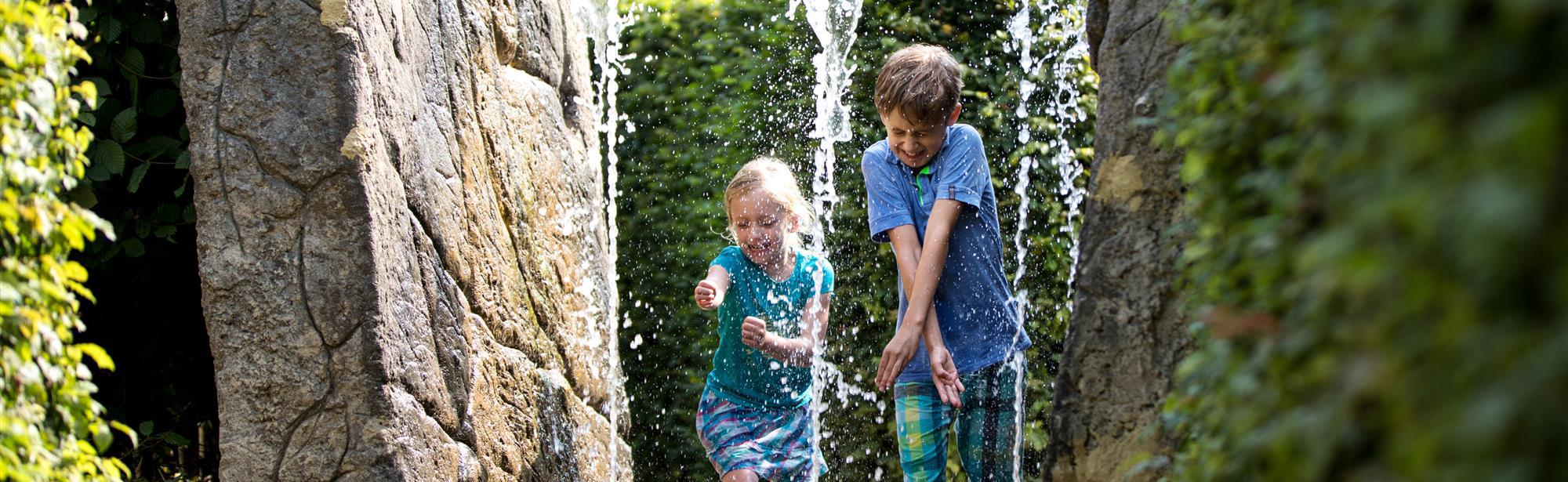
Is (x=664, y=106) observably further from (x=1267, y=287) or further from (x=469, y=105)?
(x=1267, y=287)

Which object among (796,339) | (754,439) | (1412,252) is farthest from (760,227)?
(1412,252)

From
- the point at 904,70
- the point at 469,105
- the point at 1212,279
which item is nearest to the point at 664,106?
the point at 469,105

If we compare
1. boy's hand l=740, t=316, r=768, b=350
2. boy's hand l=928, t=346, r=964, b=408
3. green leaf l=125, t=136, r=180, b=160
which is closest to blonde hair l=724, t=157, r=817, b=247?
boy's hand l=740, t=316, r=768, b=350

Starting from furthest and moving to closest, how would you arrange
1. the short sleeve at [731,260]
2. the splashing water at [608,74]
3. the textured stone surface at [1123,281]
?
1. the splashing water at [608,74]
2. the short sleeve at [731,260]
3. the textured stone surface at [1123,281]

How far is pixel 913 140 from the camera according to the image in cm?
357

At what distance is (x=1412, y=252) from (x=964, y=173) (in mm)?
2529

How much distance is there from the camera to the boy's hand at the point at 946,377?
11.1 feet

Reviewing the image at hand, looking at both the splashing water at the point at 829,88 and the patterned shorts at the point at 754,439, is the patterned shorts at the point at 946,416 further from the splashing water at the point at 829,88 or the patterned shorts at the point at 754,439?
the splashing water at the point at 829,88

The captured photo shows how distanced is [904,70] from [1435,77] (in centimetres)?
265

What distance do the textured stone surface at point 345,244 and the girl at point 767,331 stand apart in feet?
2.16

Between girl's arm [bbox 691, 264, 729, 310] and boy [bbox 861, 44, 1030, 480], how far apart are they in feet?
2.00

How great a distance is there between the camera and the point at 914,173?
3.61 m

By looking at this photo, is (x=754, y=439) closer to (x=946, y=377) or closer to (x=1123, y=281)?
(x=946, y=377)

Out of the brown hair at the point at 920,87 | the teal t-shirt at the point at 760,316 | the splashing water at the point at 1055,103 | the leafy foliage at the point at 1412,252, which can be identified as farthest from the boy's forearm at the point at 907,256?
the leafy foliage at the point at 1412,252
